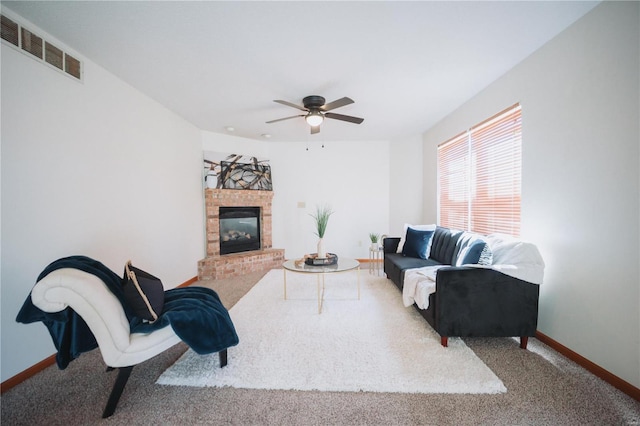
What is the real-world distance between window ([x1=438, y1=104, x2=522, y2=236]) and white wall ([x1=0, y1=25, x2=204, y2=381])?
4162mm

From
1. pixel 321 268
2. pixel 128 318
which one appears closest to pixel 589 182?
pixel 321 268

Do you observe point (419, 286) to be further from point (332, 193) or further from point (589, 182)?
point (332, 193)

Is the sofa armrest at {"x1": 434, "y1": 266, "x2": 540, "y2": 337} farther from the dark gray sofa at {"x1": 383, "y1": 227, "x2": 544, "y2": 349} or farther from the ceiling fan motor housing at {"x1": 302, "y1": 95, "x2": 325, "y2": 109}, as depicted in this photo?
the ceiling fan motor housing at {"x1": 302, "y1": 95, "x2": 325, "y2": 109}

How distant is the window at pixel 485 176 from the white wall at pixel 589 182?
205mm

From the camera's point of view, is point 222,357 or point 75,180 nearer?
point 222,357

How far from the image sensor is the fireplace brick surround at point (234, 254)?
14.4 feet

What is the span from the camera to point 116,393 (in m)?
1.52

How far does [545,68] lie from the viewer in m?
2.28

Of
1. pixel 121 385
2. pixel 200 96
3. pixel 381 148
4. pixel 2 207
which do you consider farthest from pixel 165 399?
pixel 381 148

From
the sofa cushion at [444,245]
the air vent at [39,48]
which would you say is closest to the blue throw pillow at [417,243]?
the sofa cushion at [444,245]

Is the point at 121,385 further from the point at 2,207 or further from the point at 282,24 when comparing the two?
the point at 282,24

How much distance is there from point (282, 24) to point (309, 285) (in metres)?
3.20

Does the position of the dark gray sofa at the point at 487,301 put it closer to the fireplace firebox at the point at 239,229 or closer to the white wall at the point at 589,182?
the white wall at the point at 589,182

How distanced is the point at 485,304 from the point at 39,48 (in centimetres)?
409
